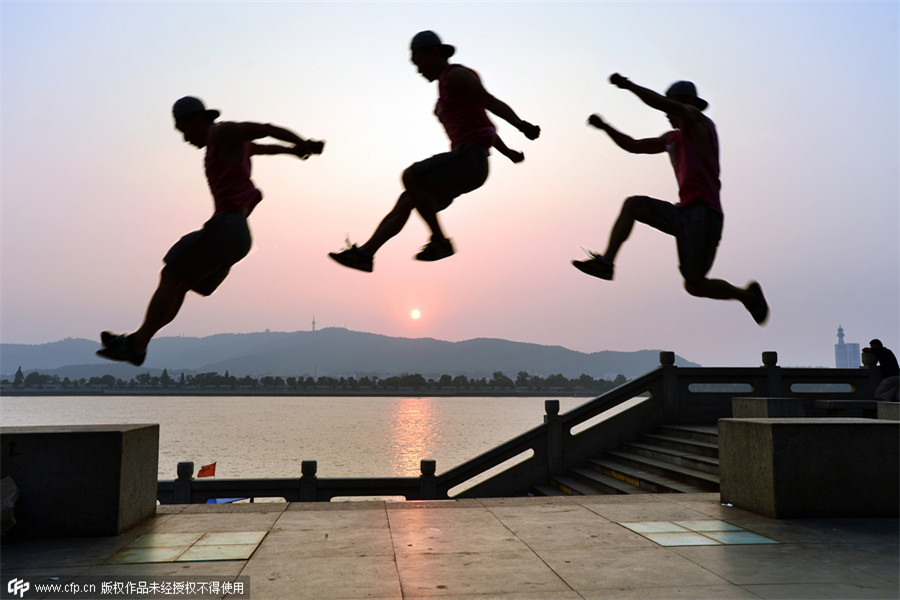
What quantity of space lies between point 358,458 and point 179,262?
7262cm

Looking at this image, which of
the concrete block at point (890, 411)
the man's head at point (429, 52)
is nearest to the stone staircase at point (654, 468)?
the concrete block at point (890, 411)

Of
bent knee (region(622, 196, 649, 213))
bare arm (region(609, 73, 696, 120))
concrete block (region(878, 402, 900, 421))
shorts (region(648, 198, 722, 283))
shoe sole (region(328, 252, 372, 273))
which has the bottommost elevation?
concrete block (region(878, 402, 900, 421))

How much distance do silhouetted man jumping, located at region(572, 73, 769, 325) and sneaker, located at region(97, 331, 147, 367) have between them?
2.98m

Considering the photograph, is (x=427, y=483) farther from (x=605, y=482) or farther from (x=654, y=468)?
(x=654, y=468)

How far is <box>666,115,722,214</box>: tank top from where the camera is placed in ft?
15.3

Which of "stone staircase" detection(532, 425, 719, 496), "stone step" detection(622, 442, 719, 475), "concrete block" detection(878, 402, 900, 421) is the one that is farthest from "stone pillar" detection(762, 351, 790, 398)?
"concrete block" detection(878, 402, 900, 421)

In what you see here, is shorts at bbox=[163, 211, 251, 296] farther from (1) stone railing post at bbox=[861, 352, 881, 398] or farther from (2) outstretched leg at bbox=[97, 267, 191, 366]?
(1) stone railing post at bbox=[861, 352, 881, 398]

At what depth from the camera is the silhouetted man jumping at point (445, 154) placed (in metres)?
4.30

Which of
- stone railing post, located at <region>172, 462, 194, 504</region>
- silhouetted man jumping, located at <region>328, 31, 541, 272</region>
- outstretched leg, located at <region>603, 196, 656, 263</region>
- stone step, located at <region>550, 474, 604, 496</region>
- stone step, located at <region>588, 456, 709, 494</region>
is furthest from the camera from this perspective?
stone railing post, located at <region>172, 462, 194, 504</region>

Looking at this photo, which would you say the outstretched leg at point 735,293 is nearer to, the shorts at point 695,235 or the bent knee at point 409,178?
the shorts at point 695,235

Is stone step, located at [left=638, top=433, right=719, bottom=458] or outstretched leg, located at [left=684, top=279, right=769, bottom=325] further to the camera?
stone step, located at [left=638, top=433, right=719, bottom=458]

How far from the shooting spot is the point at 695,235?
4.62 metres

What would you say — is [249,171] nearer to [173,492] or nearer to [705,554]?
[705,554]

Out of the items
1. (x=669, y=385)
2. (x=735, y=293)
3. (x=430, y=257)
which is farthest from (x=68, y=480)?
(x=669, y=385)
